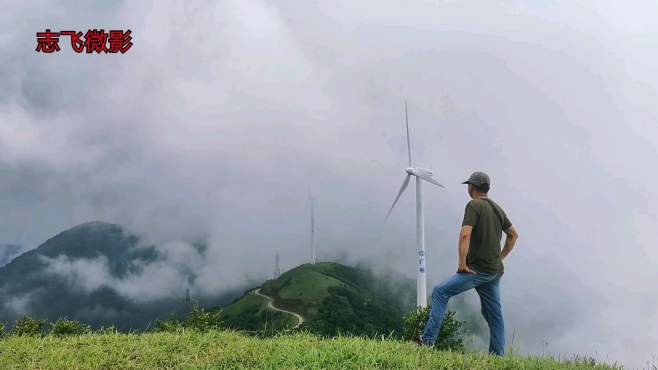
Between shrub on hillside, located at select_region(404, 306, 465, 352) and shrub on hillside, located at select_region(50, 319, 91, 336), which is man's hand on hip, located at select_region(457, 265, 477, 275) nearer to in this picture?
shrub on hillside, located at select_region(404, 306, 465, 352)

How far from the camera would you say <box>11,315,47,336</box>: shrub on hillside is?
54.0 feet

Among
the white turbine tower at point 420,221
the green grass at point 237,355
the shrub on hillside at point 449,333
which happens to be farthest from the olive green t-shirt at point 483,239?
the white turbine tower at point 420,221

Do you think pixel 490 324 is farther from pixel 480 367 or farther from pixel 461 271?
pixel 480 367

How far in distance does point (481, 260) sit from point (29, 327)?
1228 centimetres

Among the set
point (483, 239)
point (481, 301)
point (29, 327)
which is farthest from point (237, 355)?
point (29, 327)

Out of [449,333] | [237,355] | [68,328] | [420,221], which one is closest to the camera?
[237,355]

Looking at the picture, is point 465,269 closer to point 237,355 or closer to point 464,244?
point 464,244

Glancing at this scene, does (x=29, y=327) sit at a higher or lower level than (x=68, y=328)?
A: lower

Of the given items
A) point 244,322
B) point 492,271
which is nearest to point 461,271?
point 492,271

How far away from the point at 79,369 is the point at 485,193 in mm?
8649

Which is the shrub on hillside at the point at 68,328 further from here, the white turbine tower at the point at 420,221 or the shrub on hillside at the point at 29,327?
the white turbine tower at the point at 420,221

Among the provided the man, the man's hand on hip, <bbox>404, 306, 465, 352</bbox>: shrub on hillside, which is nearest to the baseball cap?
the man

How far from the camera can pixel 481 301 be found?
12758mm

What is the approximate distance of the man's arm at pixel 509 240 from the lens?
1296cm
